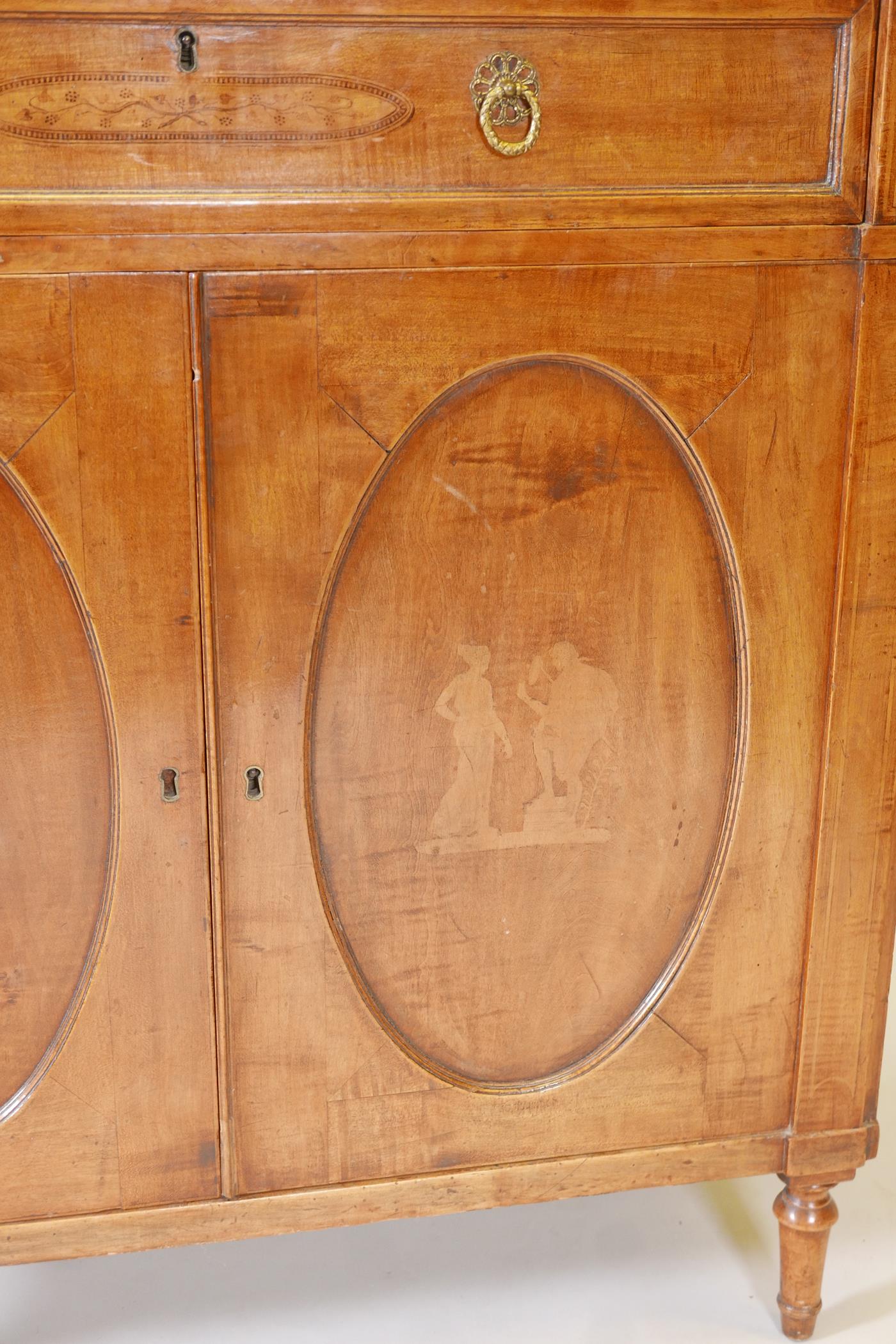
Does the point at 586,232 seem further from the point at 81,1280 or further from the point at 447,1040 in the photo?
the point at 81,1280


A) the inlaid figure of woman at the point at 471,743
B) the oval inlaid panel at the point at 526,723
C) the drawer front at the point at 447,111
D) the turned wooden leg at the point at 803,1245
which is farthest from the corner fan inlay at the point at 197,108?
the turned wooden leg at the point at 803,1245

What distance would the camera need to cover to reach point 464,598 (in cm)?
127

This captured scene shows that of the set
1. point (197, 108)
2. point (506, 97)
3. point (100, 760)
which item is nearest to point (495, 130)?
point (506, 97)

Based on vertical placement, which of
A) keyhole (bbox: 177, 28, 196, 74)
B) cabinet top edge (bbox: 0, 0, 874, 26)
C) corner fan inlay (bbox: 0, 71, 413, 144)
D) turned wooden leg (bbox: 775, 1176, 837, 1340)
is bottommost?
turned wooden leg (bbox: 775, 1176, 837, 1340)

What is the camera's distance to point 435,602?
127cm

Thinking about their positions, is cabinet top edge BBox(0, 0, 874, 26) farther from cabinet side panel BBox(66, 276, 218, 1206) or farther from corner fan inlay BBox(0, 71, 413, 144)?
cabinet side panel BBox(66, 276, 218, 1206)

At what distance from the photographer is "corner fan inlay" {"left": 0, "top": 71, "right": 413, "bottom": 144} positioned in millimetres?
1090

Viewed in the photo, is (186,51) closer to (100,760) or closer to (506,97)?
(506,97)

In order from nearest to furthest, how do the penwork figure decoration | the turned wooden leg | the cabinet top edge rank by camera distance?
the cabinet top edge
the penwork figure decoration
the turned wooden leg

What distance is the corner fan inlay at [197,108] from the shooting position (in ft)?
3.58

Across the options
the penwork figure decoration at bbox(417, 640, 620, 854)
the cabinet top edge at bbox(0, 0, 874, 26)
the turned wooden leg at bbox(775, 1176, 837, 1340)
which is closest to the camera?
the cabinet top edge at bbox(0, 0, 874, 26)

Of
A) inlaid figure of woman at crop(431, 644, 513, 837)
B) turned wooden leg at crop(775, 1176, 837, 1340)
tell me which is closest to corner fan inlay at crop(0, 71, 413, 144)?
inlaid figure of woman at crop(431, 644, 513, 837)

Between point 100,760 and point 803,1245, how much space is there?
3.07 ft

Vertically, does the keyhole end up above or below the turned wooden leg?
above
